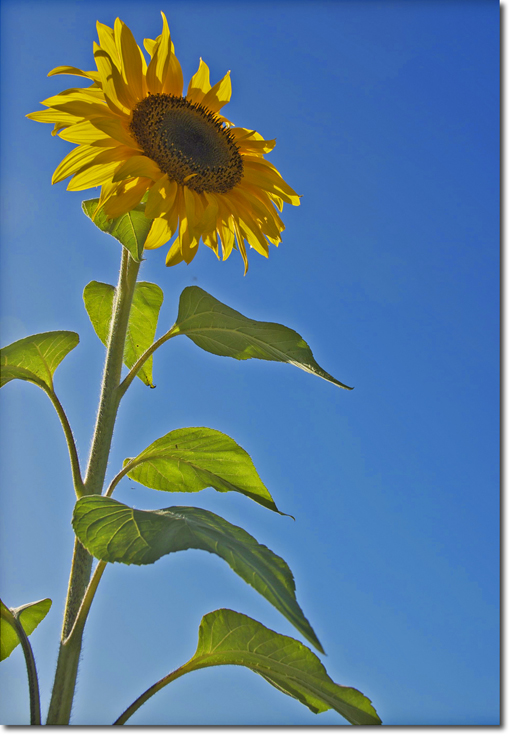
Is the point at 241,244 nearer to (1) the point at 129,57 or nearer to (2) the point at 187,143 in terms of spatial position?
(2) the point at 187,143

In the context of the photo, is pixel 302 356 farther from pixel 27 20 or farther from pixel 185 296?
pixel 27 20

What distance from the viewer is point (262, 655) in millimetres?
647

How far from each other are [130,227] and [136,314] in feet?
0.56

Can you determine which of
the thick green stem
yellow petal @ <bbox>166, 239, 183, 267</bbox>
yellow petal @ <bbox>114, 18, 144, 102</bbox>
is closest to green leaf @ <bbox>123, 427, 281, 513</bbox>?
the thick green stem

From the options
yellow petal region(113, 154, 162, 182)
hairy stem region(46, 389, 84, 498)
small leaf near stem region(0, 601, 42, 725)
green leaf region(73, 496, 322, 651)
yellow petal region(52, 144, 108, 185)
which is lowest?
small leaf near stem region(0, 601, 42, 725)

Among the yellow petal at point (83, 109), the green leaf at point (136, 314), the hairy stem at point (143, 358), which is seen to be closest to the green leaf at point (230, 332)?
the hairy stem at point (143, 358)

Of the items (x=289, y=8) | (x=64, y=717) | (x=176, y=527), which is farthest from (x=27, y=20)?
(x=64, y=717)

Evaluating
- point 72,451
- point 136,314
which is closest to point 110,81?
point 136,314

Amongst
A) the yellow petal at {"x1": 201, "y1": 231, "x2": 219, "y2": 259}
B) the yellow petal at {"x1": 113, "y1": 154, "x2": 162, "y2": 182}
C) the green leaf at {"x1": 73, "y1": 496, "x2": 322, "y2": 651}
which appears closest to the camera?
the green leaf at {"x1": 73, "y1": 496, "x2": 322, "y2": 651}

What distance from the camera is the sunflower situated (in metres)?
0.64

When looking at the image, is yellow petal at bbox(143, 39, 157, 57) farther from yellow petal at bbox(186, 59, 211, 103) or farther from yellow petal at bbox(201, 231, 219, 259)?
yellow petal at bbox(201, 231, 219, 259)

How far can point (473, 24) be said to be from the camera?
3.71 ft

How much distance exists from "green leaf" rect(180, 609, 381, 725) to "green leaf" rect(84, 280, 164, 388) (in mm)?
319

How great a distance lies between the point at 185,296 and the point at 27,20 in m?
0.80
